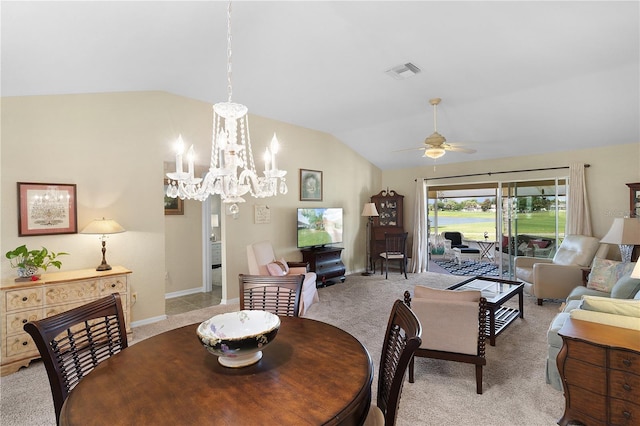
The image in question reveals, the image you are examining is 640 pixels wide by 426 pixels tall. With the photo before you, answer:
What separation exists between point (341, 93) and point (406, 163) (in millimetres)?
3218

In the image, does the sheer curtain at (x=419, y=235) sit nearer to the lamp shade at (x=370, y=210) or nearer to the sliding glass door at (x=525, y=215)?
the sliding glass door at (x=525, y=215)

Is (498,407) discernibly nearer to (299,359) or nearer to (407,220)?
(299,359)

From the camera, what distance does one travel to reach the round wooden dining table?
0.99 metres

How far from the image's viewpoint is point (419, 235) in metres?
6.80

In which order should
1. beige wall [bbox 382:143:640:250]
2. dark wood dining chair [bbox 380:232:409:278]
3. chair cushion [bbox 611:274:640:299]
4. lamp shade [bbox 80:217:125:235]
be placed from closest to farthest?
chair cushion [bbox 611:274:640:299] → lamp shade [bbox 80:217:125:235] → beige wall [bbox 382:143:640:250] → dark wood dining chair [bbox 380:232:409:278]

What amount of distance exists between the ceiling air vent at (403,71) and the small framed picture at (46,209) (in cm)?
370

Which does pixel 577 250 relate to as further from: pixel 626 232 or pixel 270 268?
pixel 270 268

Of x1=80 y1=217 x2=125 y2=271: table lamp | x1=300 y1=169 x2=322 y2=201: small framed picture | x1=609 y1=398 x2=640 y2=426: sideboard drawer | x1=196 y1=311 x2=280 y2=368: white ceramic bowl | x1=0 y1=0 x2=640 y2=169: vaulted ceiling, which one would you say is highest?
x1=0 y1=0 x2=640 y2=169: vaulted ceiling

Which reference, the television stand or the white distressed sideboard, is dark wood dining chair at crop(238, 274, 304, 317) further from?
Answer: the television stand

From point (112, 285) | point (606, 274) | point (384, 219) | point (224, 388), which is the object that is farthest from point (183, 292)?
point (606, 274)

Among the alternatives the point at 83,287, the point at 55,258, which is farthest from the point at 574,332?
the point at 55,258

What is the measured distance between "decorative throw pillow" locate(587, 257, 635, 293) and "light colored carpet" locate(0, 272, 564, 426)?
66 cm

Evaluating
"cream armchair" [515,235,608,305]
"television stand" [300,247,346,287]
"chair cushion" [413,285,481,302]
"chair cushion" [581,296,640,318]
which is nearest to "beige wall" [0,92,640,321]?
"television stand" [300,247,346,287]

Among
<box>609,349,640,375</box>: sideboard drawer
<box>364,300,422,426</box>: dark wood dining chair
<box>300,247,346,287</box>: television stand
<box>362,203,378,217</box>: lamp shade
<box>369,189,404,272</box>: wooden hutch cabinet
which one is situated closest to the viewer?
<box>364,300,422,426</box>: dark wood dining chair
